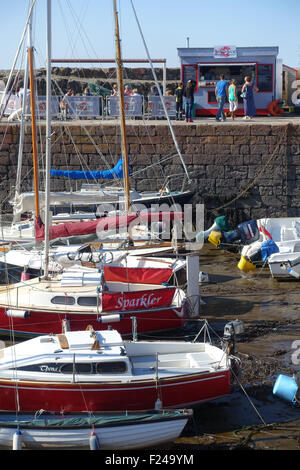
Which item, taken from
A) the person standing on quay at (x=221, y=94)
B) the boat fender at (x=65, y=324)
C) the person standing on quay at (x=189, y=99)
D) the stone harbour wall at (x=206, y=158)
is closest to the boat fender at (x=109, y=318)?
the boat fender at (x=65, y=324)

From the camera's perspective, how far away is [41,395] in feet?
29.5

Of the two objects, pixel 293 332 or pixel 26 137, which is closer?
pixel 293 332

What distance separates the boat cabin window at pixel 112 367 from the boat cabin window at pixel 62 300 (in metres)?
2.87

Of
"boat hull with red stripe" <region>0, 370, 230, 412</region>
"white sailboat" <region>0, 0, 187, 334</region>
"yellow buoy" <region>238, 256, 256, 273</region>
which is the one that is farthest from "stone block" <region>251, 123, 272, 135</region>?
"boat hull with red stripe" <region>0, 370, 230, 412</region>

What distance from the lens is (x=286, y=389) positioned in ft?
32.3

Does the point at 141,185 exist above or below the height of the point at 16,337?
above

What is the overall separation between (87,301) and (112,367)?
2841 millimetres

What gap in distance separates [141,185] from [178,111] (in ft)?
Result: 10.3

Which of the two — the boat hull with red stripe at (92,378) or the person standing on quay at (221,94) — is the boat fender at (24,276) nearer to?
the boat hull with red stripe at (92,378)

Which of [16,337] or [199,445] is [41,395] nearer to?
[199,445]

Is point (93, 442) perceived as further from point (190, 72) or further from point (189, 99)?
point (190, 72)

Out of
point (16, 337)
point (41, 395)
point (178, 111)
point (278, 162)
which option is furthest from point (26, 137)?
point (41, 395)

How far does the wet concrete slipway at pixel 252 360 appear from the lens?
8945 mm

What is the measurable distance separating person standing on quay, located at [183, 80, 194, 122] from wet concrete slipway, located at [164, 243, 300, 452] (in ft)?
18.6
